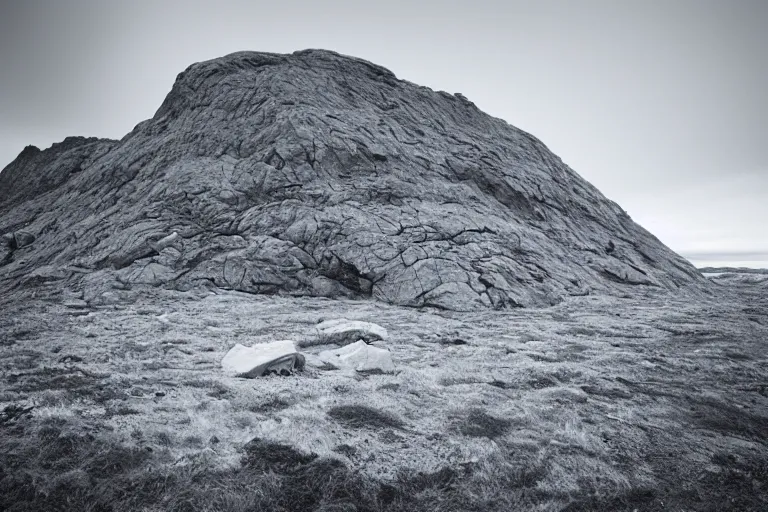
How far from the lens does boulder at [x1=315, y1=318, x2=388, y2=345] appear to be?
37.7 ft

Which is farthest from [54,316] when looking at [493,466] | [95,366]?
[493,466]

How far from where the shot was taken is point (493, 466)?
17.9ft

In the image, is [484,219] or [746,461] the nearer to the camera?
[746,461]

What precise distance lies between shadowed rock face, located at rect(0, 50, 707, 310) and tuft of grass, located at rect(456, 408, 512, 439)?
1074 cm

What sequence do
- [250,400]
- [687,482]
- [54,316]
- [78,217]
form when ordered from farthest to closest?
[78,217], [54,316], [250,400], [687,482]

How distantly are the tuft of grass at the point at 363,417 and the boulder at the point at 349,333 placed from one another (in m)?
4.43

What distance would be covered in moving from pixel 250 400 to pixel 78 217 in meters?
28.3

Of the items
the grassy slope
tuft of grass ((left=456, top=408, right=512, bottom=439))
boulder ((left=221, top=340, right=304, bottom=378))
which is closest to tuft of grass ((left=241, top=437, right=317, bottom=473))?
the grassy slope

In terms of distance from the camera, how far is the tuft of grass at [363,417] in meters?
6.50

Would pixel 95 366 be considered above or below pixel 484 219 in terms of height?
below

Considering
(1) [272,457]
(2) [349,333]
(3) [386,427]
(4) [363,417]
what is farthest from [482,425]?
(2) [349,333]

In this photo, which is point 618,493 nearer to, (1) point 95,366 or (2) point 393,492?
(2) point 393,492

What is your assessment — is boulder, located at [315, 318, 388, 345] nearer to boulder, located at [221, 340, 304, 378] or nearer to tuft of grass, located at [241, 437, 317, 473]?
boulder, located at [221, 340, 304, 378]

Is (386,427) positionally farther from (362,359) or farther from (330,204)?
(330,204)
